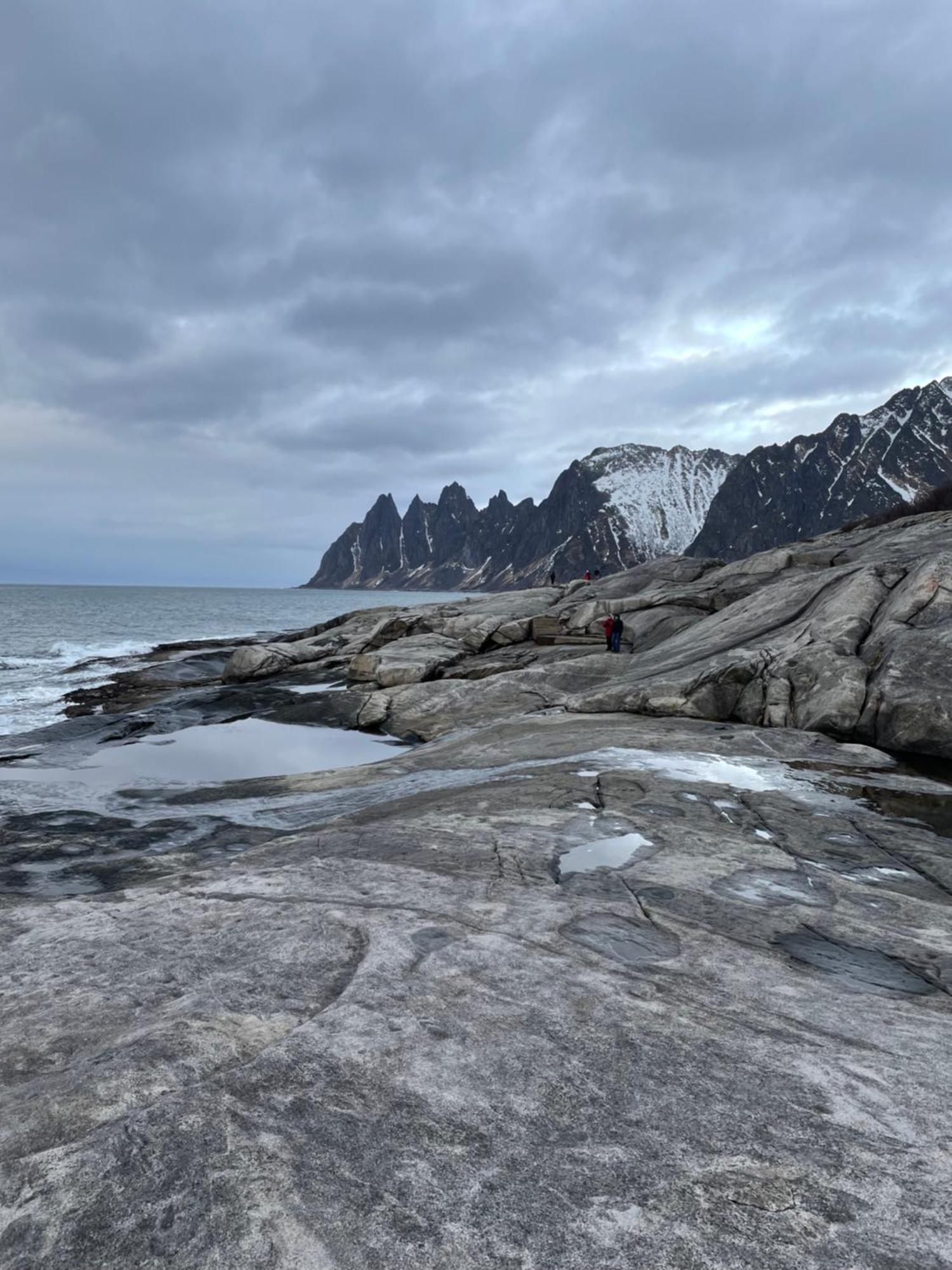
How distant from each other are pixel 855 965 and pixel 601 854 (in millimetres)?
3059

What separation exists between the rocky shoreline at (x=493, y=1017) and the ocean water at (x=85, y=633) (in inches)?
954

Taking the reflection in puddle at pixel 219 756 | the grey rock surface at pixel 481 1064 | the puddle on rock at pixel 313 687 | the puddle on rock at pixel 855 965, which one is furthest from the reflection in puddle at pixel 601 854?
the puddle on rock at pixel 313 687

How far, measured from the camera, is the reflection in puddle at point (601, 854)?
782 cm

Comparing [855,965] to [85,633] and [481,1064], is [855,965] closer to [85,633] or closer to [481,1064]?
[481,1064]

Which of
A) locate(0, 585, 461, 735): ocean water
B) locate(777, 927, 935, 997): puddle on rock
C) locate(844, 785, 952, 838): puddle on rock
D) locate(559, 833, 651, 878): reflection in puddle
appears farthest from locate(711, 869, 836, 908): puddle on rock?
locate(0, 585, 461, 735): ocean water

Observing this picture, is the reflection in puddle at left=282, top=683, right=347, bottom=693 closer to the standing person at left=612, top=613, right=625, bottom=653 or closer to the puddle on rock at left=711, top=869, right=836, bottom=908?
the standing person at left=612, top=613, right=625, bottom=653

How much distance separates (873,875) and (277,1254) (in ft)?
25.5

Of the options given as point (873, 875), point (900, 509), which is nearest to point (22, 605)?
point (900, 509)

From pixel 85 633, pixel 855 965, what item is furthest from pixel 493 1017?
pixel 85 633

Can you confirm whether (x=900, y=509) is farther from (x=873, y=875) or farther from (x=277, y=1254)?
(x=277, y=1254)

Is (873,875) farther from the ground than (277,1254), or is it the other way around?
(277,1254)

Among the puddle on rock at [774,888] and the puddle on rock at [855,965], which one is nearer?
the puddle on rock at [855,965]

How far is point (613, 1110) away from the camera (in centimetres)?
337

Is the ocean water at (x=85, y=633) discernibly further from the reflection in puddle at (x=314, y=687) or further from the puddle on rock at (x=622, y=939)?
the puddle on rock at (x=622, y=939)
